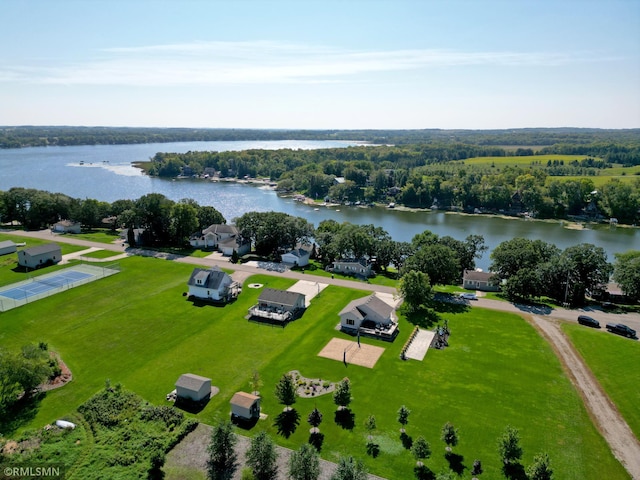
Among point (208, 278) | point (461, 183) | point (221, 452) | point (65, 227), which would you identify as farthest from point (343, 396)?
point (461, 183)

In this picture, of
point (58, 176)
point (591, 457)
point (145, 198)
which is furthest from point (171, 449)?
point (58, 176)

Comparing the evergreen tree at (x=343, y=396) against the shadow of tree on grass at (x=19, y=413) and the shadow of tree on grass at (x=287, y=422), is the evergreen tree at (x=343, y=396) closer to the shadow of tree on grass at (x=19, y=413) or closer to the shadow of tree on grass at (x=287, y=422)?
the shadow of tree on grass at (x=287, y=422)

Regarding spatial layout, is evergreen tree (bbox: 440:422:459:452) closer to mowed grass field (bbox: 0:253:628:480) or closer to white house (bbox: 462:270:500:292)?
mowed grass field (bbox: 0:253:628:480)

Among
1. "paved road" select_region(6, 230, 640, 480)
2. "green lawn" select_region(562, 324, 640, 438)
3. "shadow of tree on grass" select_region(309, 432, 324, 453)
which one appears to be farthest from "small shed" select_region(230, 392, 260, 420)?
"green lawn" select_region(562, 324, 640, 438)

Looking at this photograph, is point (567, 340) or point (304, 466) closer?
point (304, 466)

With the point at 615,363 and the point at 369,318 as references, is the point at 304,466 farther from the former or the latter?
the point at 615,363
